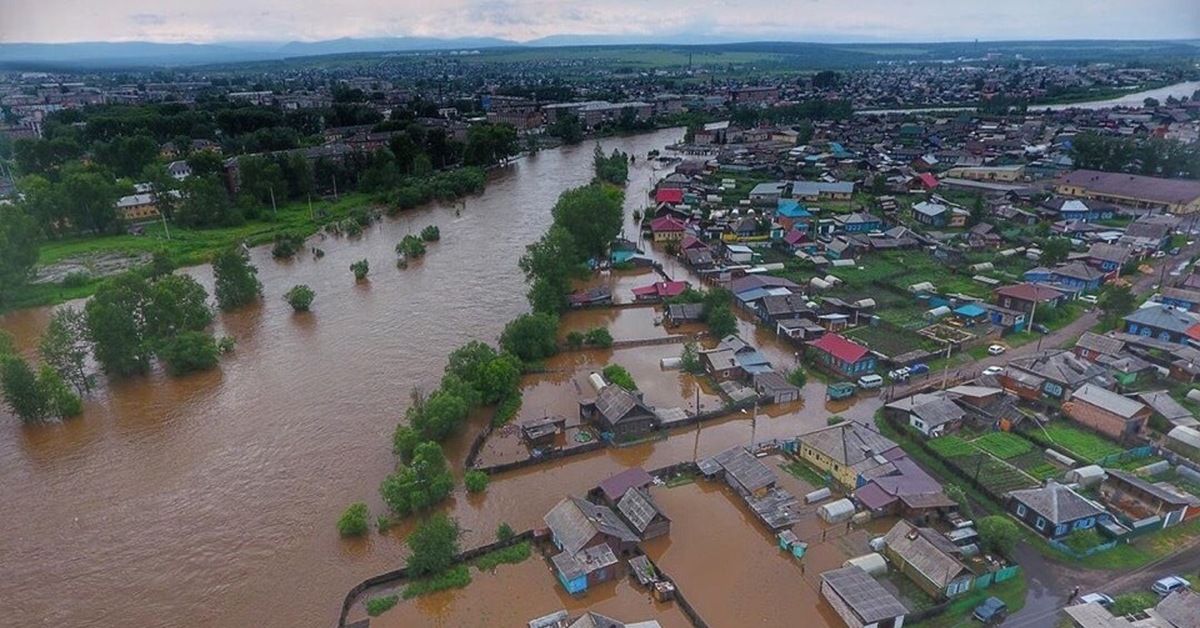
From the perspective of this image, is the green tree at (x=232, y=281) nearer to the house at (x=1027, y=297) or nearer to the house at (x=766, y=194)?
the house at (x=766, y=194)

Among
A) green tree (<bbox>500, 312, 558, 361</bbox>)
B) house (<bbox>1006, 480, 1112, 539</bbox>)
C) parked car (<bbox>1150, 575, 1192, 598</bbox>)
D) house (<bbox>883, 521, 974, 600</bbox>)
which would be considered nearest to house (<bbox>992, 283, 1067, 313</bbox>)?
house (<bbox>1006, 480, 1112, 539</bbox>)

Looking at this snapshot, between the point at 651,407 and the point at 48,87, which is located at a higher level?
the point at 48,87

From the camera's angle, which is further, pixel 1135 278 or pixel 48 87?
pixel 48 87

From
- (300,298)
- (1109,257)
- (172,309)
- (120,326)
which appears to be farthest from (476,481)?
(1109,257)

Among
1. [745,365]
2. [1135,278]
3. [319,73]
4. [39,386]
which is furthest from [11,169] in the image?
[319,73]

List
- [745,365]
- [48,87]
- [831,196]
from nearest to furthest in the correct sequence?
[745,365], [831,196], [48,87]

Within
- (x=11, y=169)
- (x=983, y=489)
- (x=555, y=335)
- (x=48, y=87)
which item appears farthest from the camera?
(x=48, y=87)

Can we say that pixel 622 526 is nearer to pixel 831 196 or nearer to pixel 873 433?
pixel 873 433

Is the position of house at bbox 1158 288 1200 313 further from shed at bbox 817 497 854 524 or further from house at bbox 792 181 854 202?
house at bbox 792 181 854 202
